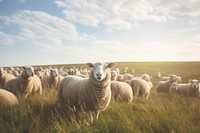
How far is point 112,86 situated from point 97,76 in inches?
180

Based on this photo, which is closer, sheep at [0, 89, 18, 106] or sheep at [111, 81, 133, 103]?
sheep at [0, 89, 18, 106]

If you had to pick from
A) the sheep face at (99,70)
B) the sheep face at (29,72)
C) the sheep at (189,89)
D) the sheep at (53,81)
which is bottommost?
the sheep at (189,89)

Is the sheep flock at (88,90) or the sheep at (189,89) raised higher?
the sheep flock at (88,90)

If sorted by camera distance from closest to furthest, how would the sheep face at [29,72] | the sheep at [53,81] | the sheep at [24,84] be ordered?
the sheep at [24,84] → the sheep face at [29,72] → the sheep at [53,81]

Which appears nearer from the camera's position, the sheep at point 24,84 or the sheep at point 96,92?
the sheep at point 96,92

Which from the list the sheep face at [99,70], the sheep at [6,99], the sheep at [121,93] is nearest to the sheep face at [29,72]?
the sheep at [6,99]

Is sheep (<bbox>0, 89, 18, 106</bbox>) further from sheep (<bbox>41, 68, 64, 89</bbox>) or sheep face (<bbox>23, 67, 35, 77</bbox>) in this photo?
sheep (<bbox>41, 68, 64, 89</bbox>)

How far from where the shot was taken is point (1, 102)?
7.65m

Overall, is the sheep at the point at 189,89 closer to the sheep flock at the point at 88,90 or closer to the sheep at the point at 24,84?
the sheep flock at the point at 88,90

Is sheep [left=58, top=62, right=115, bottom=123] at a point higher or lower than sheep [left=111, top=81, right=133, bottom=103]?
higher

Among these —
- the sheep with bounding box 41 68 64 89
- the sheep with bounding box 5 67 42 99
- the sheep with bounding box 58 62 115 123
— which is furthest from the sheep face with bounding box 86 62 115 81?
the sheep with bounding box 41 68 64 89

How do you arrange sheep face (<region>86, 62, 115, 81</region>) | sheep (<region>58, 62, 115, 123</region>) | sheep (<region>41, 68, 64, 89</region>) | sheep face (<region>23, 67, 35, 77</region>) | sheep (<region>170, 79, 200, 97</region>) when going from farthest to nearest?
sheep (<region>41, 68, 64, 89</region>), sheep (<region>170, 79, 200, 97</region>), sheep face (<region>23, 67, 35, 77</region>), sheep (<region>58, 62, 115, 123</region>), sheep face (<region>86, 62, 115, 81</region>)

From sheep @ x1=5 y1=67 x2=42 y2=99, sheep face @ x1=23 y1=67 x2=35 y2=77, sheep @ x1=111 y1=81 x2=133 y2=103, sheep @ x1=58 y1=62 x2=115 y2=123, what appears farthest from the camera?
sheep face @ x1=23 y1=67 x2=35 y2=77

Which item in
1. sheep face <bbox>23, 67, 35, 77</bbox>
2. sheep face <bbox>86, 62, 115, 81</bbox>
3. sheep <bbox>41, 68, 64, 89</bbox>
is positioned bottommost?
sheep <bbox>41, 68, 64, 89</bbox>
